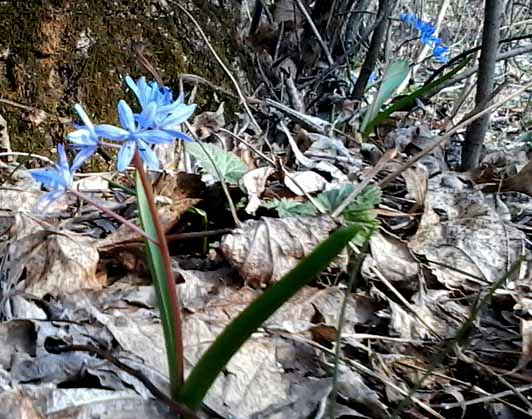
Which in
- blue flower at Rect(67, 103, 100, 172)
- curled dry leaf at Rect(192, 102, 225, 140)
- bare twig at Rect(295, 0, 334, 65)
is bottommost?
blue flower at Rect(67, 103, 100, 172)

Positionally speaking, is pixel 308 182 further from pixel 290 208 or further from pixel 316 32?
pixel 316 32

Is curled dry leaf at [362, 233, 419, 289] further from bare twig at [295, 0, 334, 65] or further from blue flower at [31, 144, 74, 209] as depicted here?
bare twig at [295, 0, 334, 65]

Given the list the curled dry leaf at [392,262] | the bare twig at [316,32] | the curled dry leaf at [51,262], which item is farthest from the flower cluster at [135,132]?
the bare twig at [316,32]

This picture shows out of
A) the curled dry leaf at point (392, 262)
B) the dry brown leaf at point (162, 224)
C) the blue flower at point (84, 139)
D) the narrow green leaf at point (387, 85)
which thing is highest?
the narrow green leaf at point (387, 85)

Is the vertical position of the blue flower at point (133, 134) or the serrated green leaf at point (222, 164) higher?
the blue flower at point (133, 134)

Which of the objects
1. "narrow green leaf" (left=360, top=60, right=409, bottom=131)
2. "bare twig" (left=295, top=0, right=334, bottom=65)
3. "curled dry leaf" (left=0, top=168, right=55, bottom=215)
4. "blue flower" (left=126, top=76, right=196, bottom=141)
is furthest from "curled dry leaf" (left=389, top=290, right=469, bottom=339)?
"bare twig" (left=295, top=0, right=334, bottom=65)

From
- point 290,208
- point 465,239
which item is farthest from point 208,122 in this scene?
point 465,239

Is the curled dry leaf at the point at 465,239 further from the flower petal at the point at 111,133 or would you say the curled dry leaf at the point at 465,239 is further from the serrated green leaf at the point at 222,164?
the flower petal at the point at 111,133
